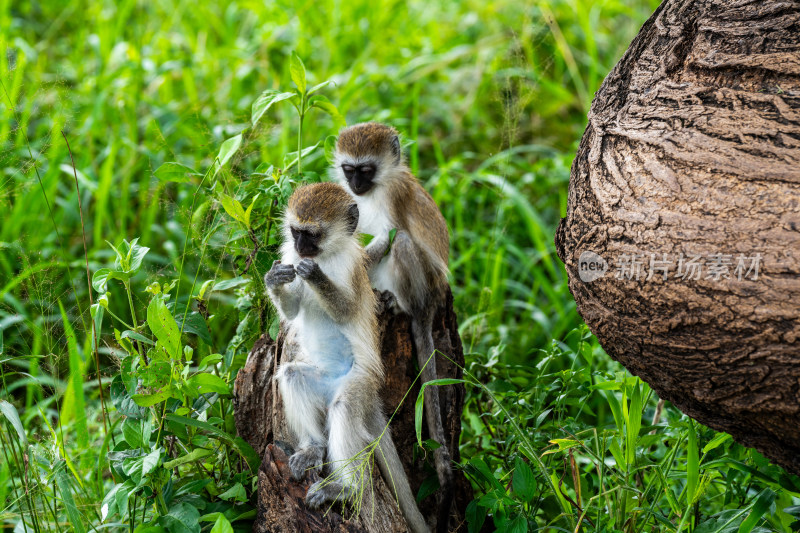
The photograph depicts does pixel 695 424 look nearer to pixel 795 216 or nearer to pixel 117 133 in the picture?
pixel 795 216

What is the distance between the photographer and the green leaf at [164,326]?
3.29m

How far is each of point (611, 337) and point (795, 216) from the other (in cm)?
77

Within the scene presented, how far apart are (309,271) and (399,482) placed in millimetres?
1082

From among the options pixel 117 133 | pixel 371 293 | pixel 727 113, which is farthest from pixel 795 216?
pixel 117 133

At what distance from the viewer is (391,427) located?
3.92 metres

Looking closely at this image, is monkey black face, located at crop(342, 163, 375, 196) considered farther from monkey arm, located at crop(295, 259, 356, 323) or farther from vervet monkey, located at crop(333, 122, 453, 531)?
monkey arm, located at crop(295, 259, 356, 323)

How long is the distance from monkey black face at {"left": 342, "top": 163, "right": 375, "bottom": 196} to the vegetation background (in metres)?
0.46

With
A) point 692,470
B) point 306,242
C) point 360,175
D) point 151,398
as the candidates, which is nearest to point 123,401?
point 151,398

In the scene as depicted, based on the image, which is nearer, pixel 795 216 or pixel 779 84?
pixel 795 216

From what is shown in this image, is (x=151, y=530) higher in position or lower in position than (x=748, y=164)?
lower

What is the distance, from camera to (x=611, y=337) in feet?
9.55

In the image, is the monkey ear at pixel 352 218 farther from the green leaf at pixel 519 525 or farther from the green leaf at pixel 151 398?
the green leaf at pixel 519 525

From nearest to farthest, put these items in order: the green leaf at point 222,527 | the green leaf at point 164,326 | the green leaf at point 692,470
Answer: the green leaf at point 222,527, the green leaf at point 692,470, the green leaf at point 164,326

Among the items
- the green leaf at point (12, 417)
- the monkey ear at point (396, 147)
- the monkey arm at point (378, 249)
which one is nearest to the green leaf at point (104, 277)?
the green leaf at point (12, 417)
